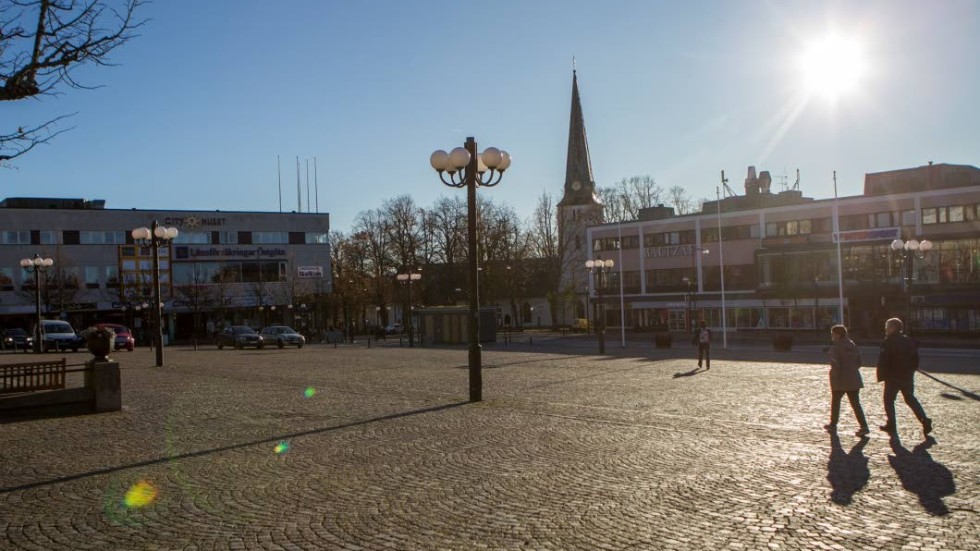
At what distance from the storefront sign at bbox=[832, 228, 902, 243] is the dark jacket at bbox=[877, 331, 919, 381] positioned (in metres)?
44.9

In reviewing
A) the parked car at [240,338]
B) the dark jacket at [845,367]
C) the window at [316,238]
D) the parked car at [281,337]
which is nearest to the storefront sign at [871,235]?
the parked car at [281,337]

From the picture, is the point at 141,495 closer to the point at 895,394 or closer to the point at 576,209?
the point at 895,394

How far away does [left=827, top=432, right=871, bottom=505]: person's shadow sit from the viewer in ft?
26.7

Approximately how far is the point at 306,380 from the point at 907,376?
52.5 ft

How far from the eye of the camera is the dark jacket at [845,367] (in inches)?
485

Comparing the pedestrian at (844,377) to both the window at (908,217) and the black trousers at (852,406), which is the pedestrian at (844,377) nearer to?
the black trousers at (852,406)

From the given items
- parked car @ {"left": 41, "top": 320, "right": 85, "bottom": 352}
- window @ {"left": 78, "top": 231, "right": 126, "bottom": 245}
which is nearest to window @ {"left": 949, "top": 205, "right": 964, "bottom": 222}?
parked car @ {"left": 41, "top": 320, "right": 85, "bottom": 352}

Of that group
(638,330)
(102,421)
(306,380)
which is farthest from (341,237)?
(102,421)

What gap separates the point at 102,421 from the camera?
14656 millimetres

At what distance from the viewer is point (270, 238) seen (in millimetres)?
79688

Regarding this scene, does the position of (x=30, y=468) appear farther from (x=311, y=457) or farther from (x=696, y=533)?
(x=696, y=533)

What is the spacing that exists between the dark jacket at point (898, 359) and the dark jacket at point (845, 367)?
1.06 ft

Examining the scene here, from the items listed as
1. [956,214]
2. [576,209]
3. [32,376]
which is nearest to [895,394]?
[32,376]

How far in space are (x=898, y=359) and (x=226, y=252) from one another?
7160 cm
